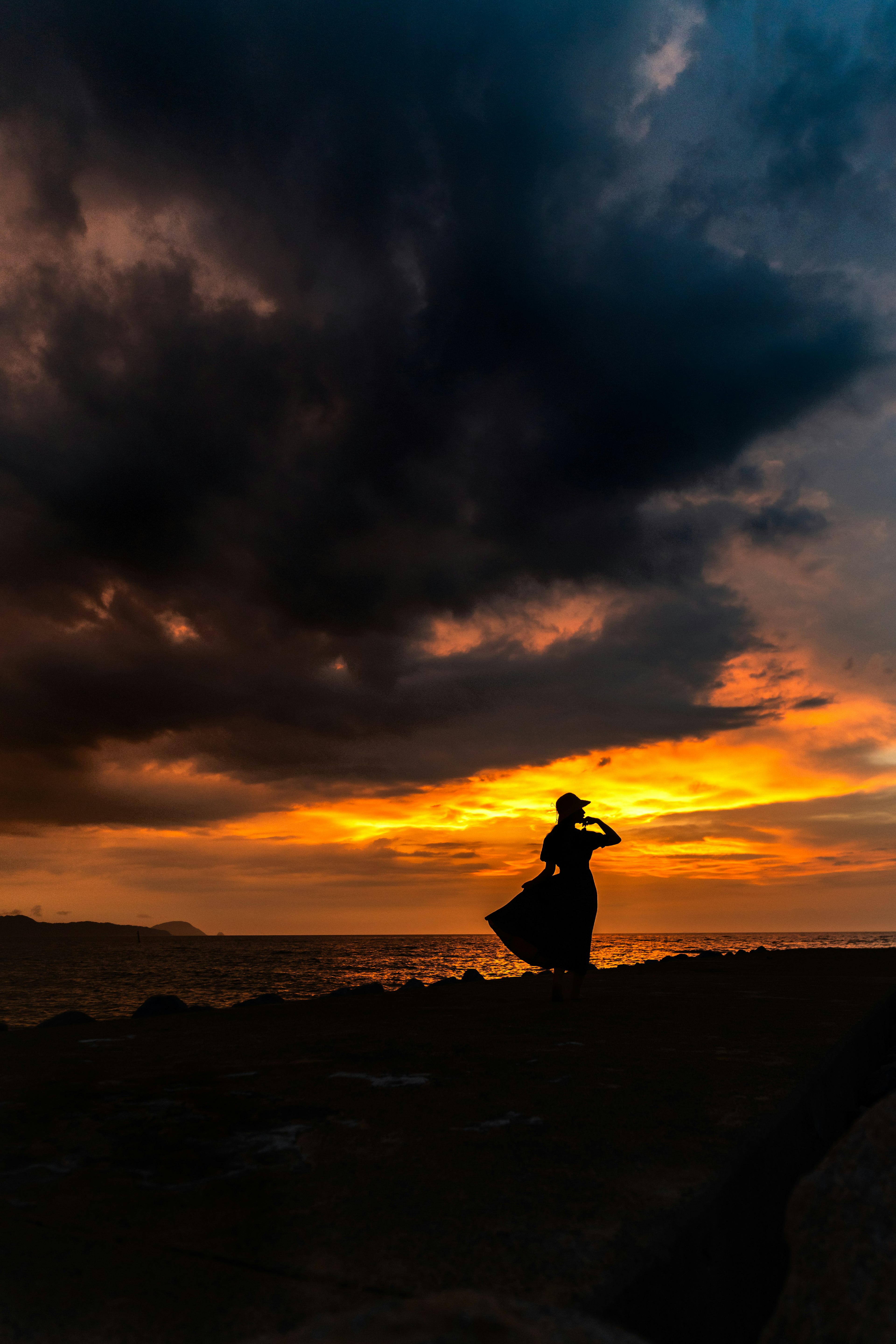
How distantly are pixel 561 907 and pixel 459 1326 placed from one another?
5909mm

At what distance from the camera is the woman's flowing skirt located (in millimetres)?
6941

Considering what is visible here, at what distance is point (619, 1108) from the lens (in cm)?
303

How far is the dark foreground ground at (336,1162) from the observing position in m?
1.66

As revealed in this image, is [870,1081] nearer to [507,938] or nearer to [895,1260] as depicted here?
[507,938]

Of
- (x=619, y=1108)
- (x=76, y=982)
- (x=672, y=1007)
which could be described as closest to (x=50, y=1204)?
(x=619, y=1108)

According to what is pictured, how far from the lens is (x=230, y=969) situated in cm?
6159

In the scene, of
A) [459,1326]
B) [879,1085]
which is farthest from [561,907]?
[459,1326]

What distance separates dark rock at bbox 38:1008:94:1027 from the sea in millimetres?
4121

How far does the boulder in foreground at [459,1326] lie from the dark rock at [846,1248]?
0.46 meters

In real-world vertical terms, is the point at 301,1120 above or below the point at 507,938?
below

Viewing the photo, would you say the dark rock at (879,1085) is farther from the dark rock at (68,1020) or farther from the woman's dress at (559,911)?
the dark rock at (68,1020)

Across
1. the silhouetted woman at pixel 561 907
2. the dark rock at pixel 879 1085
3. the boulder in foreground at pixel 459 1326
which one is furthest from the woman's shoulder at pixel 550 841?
the boulder in foreground at pixel 459 1326

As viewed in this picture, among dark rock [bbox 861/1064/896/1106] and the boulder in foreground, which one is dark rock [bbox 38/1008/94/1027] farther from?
dark rock [bbox 861/1064/896/1106]

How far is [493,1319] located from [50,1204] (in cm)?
146
